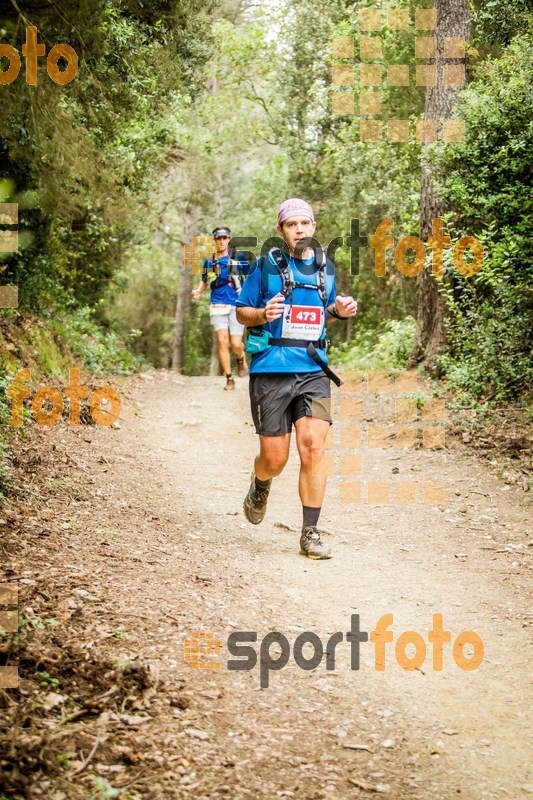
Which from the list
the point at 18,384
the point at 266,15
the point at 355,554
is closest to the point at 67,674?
the point at 355,554

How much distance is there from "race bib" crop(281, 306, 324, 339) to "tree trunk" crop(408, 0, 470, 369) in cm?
603

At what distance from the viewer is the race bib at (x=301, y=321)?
17.4ft

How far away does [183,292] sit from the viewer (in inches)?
1149

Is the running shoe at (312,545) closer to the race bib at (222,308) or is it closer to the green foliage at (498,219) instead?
the green foliage at (498,219)

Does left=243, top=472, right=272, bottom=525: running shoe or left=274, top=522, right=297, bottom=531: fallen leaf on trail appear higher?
left=243, top=472, right=272, bottom=525: running shoe

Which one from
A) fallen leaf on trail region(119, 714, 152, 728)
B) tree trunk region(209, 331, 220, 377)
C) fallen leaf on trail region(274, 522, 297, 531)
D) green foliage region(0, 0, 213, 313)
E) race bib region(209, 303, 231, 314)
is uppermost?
green foliage region(0, 0, 213, 313)

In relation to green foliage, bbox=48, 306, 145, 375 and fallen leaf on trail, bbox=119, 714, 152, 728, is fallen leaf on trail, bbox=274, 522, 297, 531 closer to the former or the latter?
fallen leaf on trail, bbox=119, 714, 152, 728

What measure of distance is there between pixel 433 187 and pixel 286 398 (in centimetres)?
685

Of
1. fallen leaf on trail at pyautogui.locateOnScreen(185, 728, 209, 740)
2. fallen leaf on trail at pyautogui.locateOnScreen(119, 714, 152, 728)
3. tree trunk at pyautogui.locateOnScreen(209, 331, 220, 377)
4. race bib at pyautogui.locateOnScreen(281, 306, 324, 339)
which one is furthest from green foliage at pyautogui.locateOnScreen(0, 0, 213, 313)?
tree trunk at pyautogui.locateOnScreen(209, 331, 220, 377)

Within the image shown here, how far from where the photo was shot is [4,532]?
476 centimetres

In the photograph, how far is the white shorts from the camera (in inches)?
475

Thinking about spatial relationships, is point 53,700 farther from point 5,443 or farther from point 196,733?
point 5,443

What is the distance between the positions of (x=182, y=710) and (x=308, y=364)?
2.85 metres

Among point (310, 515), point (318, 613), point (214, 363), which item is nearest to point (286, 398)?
point (310, 515)
